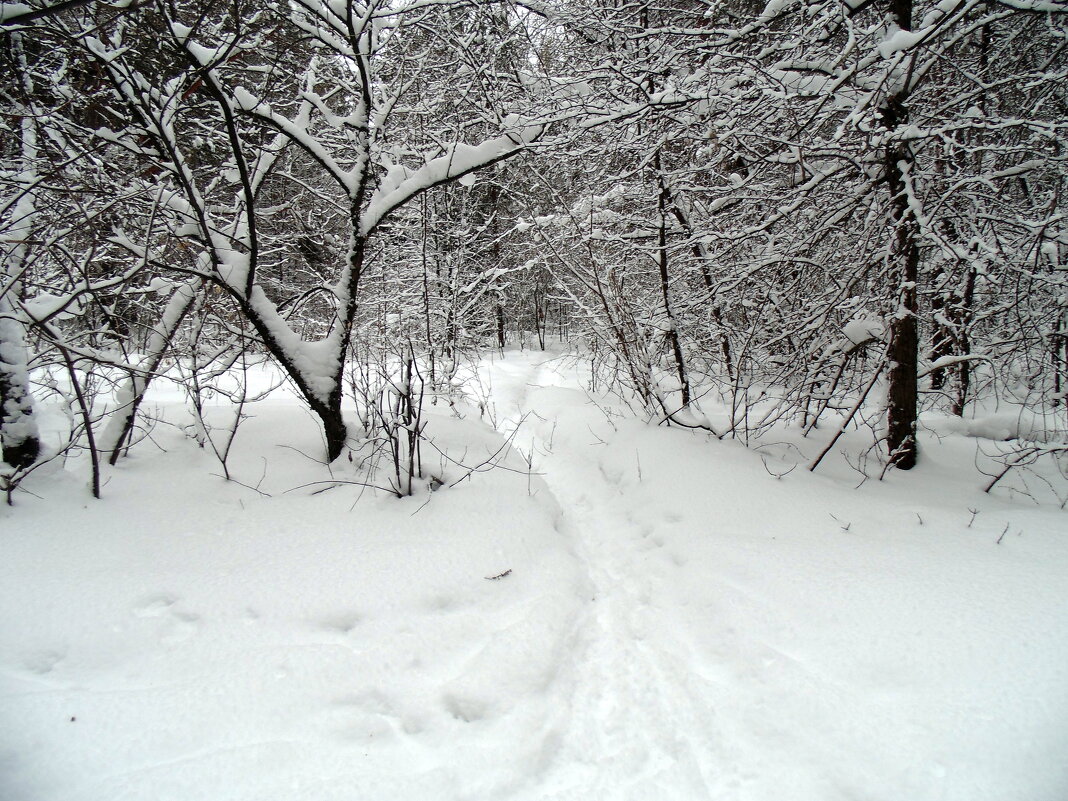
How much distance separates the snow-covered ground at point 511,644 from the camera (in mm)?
1808

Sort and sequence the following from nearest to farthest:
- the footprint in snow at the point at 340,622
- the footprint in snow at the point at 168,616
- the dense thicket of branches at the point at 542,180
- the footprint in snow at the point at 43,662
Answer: the footprint in snow at the point at 43,662 → the footprint in snow at the point at 168,616 → the footprint in snow at the point at 340,622 → the dense thicket of branches at the point at 542,180

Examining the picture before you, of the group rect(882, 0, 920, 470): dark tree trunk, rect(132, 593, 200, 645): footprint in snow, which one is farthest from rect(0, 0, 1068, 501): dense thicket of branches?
rect(132, 593, 200, 645): footprint in snow

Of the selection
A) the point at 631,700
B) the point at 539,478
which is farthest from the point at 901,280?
the point at 631,700

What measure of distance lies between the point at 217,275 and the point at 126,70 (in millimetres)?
1265

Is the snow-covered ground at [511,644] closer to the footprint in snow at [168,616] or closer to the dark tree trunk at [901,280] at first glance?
the footprint in snow at [168,616]

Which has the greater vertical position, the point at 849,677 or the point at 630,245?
the point at 630,245

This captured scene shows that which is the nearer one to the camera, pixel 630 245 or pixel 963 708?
pixel 963 708

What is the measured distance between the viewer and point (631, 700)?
232cm

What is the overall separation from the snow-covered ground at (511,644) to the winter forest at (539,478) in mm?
17

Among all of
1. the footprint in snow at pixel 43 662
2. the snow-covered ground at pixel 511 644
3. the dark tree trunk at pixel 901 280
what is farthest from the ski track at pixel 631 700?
the dark tree trunk at pixel 901 280

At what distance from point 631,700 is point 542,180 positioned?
4452mm

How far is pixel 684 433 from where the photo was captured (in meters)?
5.29

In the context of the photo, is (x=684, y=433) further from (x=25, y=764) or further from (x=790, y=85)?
(x=25, y=764)

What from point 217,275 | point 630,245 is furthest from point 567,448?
point 217,275
